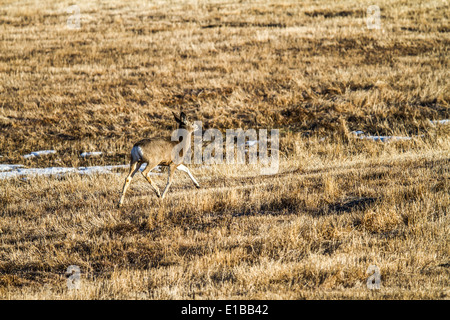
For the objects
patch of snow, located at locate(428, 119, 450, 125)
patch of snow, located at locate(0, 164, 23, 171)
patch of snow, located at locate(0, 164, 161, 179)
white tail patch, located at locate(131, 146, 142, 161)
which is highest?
patch of snow, located at locate(428, 119, 450, 125)

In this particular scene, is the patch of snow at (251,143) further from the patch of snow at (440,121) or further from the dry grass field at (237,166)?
the patch of snow at (440,121)

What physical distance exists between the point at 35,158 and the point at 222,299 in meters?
12.0

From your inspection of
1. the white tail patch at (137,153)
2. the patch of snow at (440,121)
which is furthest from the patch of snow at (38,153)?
the patch of snow at (440,121)

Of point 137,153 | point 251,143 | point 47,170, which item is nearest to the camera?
point 137,153

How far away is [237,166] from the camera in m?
13.4

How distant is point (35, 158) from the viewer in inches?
613

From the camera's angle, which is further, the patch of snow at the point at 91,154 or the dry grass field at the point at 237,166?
the patch of snow at the point at 91,154

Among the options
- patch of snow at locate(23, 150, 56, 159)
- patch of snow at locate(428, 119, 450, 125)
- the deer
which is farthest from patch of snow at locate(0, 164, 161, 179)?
patch of snow at locate(428, 119, 450, 125)

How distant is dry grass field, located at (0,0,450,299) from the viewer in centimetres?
634

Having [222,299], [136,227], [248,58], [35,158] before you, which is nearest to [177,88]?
[248,58]

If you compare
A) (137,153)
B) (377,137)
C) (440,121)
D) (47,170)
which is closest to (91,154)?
(47,170)

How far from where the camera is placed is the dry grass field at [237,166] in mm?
6340

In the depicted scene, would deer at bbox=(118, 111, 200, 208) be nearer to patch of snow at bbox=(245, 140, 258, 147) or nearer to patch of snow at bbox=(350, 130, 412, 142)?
patch of snow at bbox=(245, 140, 258, 147)

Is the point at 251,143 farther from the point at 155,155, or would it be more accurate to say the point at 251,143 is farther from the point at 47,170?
the point at 155,155
